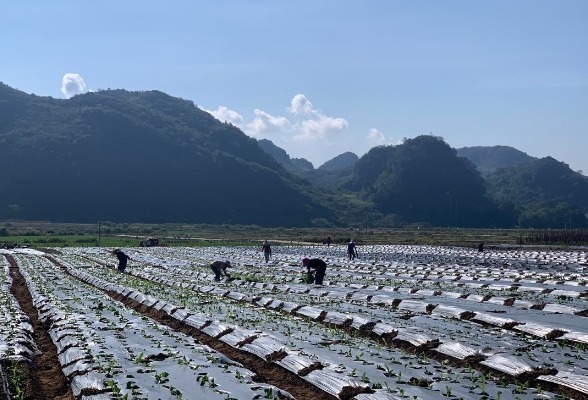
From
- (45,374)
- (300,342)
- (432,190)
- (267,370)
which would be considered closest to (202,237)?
(300,342)

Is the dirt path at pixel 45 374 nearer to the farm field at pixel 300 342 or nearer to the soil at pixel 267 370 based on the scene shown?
the farm field at pixel 300 342

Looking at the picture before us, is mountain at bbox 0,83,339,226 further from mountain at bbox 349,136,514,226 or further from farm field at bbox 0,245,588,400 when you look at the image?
farm field at bbox 0,245,588,400

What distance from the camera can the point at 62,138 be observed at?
465ft

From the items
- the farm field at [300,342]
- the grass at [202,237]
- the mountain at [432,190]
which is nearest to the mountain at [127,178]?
the grass at [202,237]

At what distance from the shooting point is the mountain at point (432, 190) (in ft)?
481

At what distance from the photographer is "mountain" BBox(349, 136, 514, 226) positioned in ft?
481

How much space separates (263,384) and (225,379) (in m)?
0.63

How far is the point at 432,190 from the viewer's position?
155 metres

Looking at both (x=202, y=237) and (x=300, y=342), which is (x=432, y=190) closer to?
(x=202, y=237)

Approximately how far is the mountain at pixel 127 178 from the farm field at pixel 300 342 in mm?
102169

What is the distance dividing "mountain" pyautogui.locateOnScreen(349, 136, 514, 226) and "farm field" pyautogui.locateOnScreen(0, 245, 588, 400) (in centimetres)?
Result: 12325

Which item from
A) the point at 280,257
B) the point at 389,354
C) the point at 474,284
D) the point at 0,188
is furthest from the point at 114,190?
the point at 389,354

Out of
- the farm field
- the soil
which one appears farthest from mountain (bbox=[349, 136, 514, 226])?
the soil

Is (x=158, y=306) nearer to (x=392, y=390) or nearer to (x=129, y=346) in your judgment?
(x=129, y=346)
